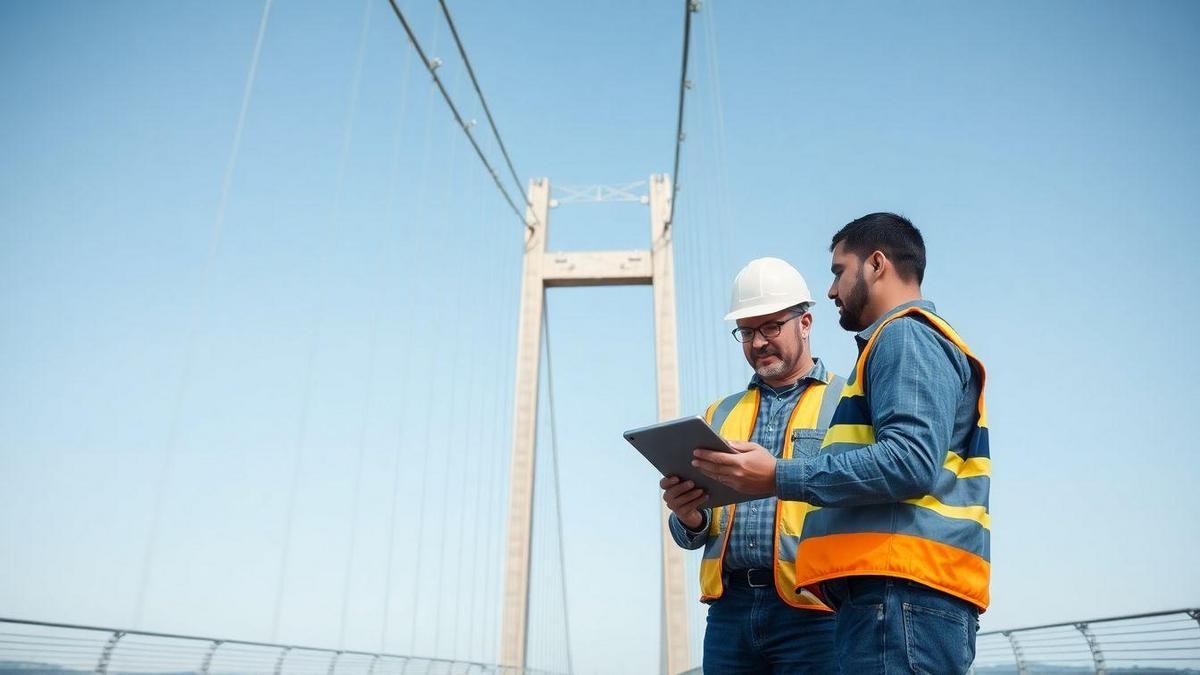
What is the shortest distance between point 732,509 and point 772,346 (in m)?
0.32

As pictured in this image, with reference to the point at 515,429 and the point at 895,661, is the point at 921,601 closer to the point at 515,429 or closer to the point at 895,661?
the point at 895,661

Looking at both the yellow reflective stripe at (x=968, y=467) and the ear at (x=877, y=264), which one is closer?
the yellow reflective stripe at (x=968, y=467)

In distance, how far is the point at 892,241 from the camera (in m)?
1.22

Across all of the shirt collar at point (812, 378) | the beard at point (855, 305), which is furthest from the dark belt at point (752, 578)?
the beard at point (855, 305)

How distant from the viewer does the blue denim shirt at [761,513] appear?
59.6 inches

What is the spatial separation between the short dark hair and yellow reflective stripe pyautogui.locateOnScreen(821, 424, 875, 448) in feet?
0.75

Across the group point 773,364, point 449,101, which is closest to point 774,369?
point 773,364

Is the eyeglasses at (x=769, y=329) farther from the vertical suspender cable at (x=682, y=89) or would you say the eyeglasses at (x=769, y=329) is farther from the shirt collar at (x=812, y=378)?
the vertical suspender cable at (x=682, y=89)

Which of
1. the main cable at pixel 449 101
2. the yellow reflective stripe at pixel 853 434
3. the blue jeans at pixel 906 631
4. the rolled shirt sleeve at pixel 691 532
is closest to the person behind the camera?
the blue jeans at pixel 906 631

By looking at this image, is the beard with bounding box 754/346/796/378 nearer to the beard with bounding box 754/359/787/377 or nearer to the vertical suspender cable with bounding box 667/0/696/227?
the beard with bounding box 754/359/787/377

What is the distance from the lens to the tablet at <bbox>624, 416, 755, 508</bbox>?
1184 mm

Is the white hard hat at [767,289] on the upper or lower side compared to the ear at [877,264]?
upper

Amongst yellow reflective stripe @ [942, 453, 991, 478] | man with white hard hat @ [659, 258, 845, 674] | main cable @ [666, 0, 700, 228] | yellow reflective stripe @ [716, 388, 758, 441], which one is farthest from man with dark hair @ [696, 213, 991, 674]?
main cable @ [666, 0, 700, 228]

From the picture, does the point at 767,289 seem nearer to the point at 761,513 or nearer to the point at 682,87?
the point at 761,513
